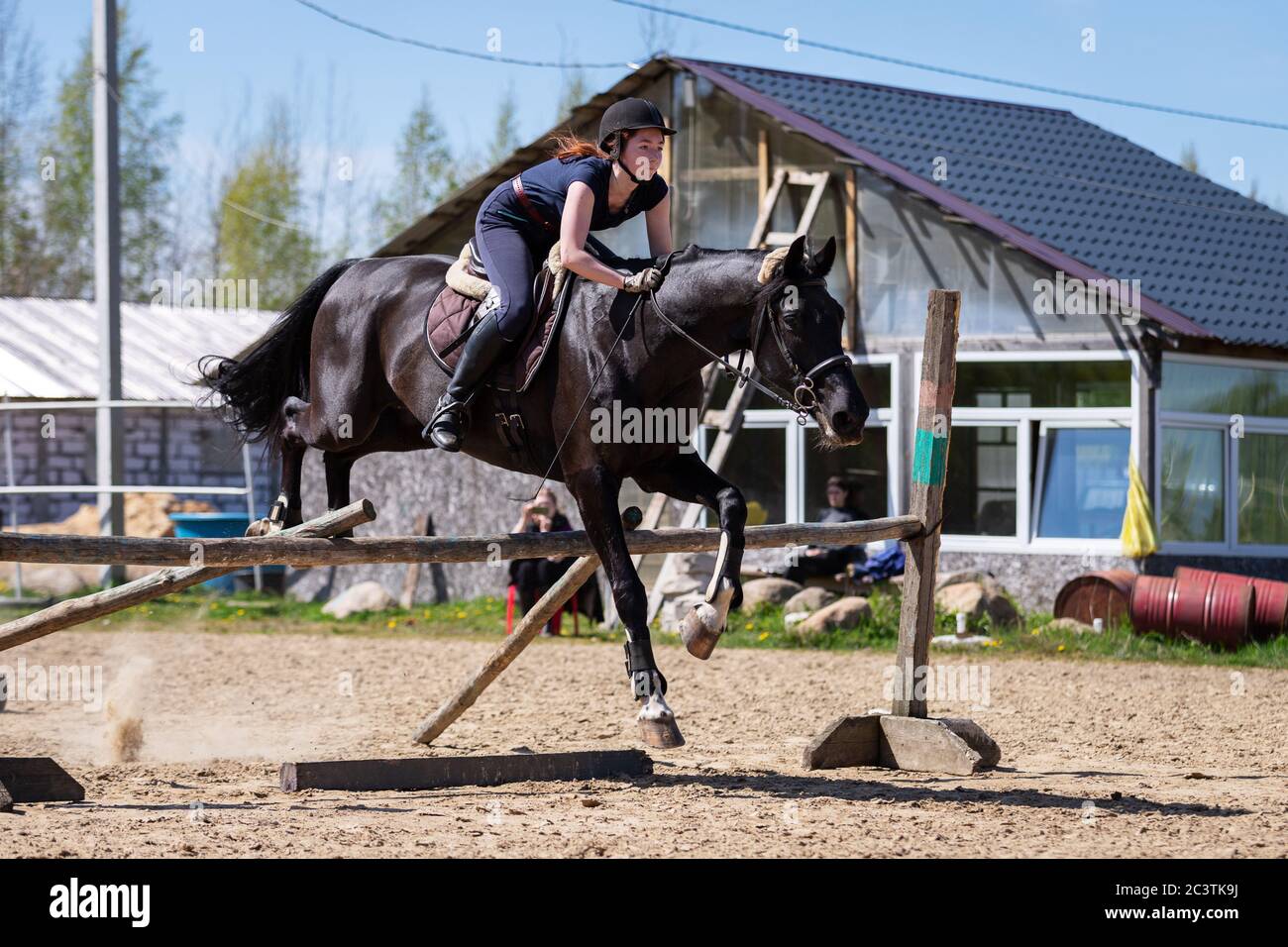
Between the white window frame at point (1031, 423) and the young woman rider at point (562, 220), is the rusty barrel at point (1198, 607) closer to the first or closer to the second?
the white window frame at point (1031, 423)

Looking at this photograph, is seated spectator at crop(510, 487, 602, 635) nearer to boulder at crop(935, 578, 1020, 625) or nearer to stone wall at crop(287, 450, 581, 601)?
stone wall at crop(287, 450, 581, 601)

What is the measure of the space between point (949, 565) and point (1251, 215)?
6.78m

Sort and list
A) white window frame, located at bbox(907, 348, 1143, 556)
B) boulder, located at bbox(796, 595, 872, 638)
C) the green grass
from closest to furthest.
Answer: the green grass → boulder, located at bbox(796, 595, 872, 638) → white window frame, located at bbox(907, 348, 1143, 556)

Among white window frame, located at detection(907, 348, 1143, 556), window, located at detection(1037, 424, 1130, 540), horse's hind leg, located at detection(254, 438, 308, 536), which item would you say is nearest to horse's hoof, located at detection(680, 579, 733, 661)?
horse's hind leg, located at detection(254, 438, 308, 536)

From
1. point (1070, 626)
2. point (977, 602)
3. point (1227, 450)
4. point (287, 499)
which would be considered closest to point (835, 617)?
point (977, 602)

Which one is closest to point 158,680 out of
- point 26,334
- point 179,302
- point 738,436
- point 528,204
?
point 528,204

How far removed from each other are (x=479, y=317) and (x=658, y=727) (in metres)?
1.99

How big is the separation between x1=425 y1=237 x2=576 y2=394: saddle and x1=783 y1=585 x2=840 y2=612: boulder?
8125 millimetres

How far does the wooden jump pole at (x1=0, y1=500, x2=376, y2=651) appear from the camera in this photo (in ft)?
21.2

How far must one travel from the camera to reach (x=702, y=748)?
8461 mm

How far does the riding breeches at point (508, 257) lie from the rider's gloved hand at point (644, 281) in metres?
0.53

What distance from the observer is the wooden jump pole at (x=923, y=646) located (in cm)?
759

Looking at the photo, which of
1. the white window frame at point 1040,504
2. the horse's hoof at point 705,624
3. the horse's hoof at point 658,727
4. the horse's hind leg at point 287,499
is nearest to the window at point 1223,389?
the white window frame at point 1040,504
